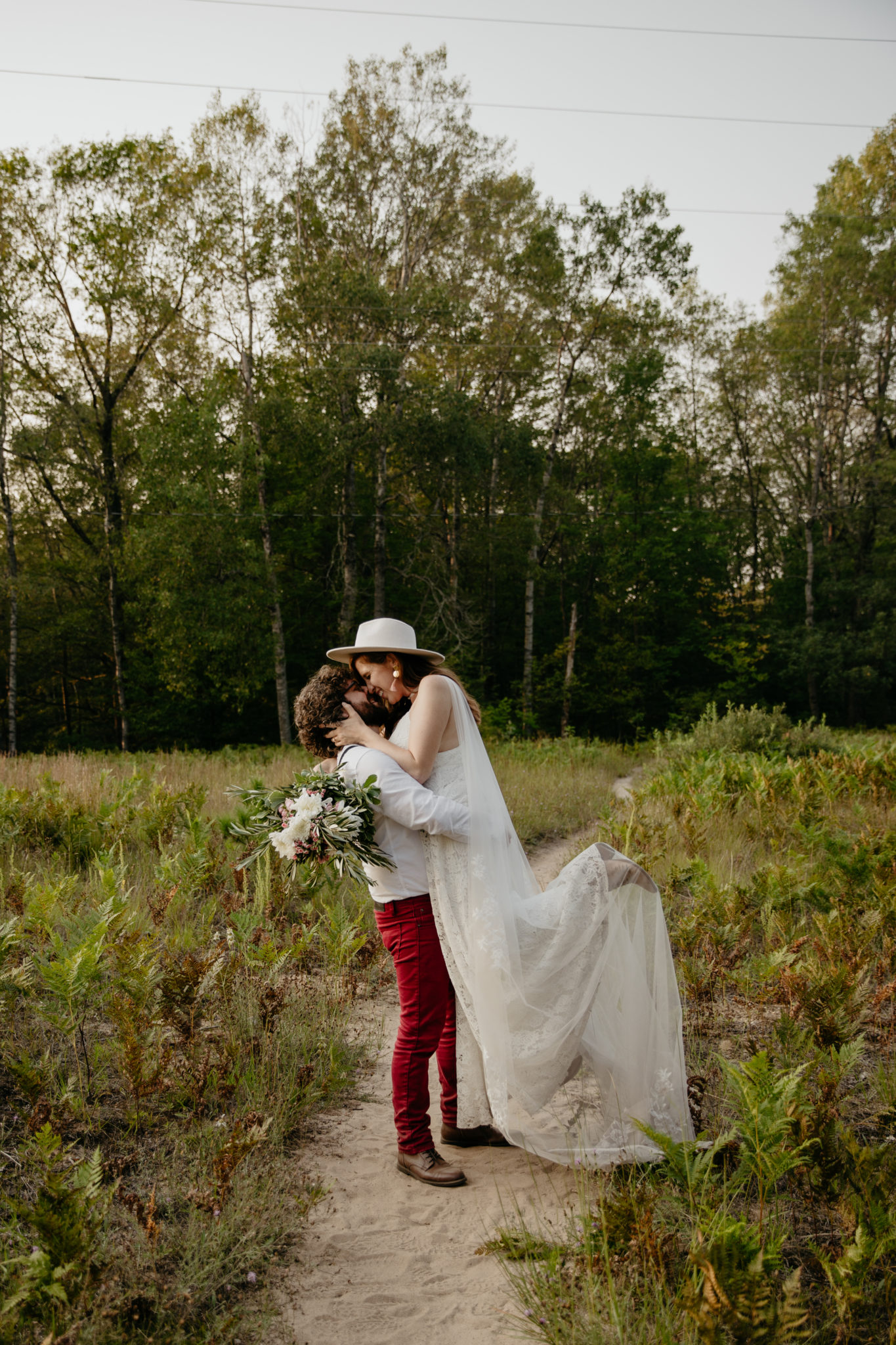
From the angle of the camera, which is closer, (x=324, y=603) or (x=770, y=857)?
(x=770, y=857)

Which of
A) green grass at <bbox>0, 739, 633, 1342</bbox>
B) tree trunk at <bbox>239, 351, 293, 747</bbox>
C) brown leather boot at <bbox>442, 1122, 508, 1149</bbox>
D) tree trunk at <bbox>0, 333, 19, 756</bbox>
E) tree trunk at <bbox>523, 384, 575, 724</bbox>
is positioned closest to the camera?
green grass at <bbox>0, 739, 633, 1342</bbox>

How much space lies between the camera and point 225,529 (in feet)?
68.6

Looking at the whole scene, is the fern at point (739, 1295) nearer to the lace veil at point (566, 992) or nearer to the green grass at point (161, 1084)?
the lace veil at point (566, 992)

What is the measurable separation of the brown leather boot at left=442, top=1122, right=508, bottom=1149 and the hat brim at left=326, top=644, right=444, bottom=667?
199 cm

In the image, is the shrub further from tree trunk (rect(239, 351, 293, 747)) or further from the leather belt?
tree trunk (rect(239, 351, 293, 747))

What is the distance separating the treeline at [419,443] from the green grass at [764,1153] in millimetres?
16955

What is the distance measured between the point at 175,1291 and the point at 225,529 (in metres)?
19.8

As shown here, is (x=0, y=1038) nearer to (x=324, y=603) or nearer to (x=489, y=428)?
(x=489, y=428)

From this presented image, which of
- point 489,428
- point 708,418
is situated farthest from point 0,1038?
point 708,418

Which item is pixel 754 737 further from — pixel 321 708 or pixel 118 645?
pixel 118 645

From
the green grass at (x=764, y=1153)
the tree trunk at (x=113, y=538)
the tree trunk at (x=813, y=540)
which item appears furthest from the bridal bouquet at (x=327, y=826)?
the tree trunk at (x=813, y=540)

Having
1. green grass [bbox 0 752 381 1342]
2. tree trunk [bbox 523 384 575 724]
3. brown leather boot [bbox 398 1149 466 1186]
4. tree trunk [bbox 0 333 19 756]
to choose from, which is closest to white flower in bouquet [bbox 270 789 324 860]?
green grass [bbox 0 752 381 1342]

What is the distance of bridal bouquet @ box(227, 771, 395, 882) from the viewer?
3008 millimetres

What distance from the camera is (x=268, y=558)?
71.8 feet
